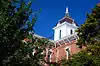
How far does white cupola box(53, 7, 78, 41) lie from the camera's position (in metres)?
35.8

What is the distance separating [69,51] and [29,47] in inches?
810

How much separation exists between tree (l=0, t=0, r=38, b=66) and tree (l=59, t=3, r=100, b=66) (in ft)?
23.5

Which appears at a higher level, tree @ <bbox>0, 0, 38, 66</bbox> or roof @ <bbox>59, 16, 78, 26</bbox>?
roof @ <bbox>59, 16, 78, 26</bbox>

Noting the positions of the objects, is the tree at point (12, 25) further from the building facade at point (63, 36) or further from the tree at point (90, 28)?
the building facade at point (63, 36)

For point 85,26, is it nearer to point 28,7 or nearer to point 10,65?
point 28,7

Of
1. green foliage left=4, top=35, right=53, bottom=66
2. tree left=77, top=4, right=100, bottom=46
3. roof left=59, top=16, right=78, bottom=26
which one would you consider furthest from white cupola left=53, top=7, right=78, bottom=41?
green foliage left=4, top=35, right=53, bottom=66

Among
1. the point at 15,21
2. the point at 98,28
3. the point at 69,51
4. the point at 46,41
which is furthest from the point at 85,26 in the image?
the point at 69,51

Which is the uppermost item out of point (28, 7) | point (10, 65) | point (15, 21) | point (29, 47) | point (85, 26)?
point (85, 26)

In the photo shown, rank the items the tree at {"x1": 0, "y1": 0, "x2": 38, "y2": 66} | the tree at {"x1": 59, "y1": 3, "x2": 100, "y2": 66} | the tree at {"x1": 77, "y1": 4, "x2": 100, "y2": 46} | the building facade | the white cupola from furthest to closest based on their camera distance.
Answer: the white cupola → the building facade → the tree at {"x1": 77, "y1": 4, "x2": 100, "y2": 46} → the tree at {"x1": 59, "y1": 3, "x2": 100, "y2": 66} → the tree at {"x1": 0, "y1": 0, "x2": 38, "y2": 66}

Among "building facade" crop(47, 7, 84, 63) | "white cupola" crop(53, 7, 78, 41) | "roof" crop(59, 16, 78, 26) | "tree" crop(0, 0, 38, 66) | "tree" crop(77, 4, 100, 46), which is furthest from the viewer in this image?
"roof" crop(59, 16, 78, 26)

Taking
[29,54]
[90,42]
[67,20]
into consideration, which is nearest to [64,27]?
[67,20]

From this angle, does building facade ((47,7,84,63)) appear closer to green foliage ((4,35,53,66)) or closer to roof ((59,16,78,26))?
Answer: roof ((59,16,78,26))

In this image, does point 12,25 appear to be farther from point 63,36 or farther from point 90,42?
point 63,36

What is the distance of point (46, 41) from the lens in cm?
822
